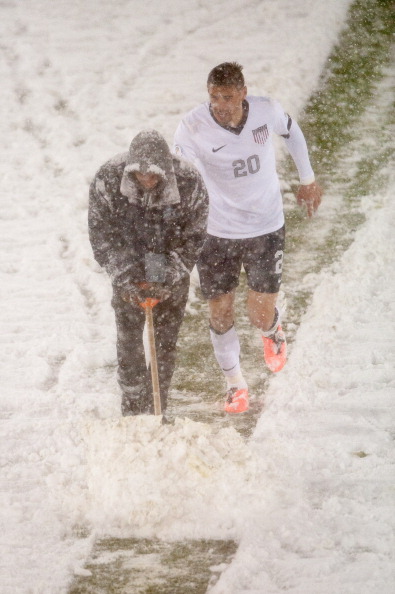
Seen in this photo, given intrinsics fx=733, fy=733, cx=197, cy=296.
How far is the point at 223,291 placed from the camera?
5.01 meters

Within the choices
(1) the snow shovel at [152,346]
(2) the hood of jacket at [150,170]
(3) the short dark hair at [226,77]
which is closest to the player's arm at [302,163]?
(3) the short dark hair at [226,77]

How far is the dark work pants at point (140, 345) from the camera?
4.51 meters

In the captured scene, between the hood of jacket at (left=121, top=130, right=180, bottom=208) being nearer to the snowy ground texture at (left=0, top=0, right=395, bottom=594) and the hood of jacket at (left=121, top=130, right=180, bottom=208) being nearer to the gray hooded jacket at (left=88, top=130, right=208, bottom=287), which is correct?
the gray hooded jacket at (left=88, top=130, right=208, bottom=287)

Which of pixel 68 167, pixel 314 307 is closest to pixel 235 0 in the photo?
pixel 68 167

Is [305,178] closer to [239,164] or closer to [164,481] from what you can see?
[239,164]

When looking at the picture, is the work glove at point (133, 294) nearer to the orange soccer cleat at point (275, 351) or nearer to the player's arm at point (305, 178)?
the orange soccer cleat at point (275, 351)

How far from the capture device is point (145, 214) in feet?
14.0

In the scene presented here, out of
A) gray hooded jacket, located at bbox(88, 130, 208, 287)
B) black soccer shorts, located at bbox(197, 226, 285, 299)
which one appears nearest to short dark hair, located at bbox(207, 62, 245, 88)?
gray hooded jacket, located at bbox(88, 130, 208, 287)

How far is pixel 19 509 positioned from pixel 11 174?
20.7 feet

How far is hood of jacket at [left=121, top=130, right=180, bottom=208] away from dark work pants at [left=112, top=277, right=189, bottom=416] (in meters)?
0.57

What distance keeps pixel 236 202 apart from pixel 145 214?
91cm

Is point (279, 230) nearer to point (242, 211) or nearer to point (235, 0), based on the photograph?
point (242, 211)

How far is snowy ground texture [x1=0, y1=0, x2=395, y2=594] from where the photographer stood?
3695 millimetres

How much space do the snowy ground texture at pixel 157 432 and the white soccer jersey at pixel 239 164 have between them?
1.26m
